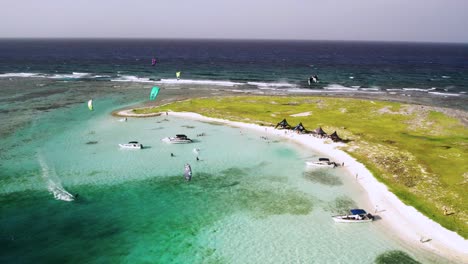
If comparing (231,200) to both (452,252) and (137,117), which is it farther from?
(137,117)

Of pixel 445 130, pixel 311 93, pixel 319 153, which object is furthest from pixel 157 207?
pixel 311 93

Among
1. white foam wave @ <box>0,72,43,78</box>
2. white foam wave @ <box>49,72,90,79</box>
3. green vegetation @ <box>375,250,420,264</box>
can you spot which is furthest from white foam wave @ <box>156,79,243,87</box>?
green vegetation @ <box>375,250,420,264</box>

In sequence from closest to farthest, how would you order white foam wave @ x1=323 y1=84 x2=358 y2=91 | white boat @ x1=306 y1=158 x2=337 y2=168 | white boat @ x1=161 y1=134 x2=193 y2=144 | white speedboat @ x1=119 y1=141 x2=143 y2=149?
white boat @ x1=306 y1=158 x2=337 y2=168
white speedboat @ x1=119 y1=141 x2=143 y2=149
white boat @ x1=161 y1=134 x2=193 y2=144
white foam wave @ x1=323 y1=84 x2=358 y2=91

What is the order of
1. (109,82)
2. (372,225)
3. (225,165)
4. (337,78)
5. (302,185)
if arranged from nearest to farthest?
(372,225)
(302,185)
(225,165)
(109,82)
(337,78)

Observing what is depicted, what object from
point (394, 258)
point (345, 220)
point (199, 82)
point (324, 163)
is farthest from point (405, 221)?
point (199, 82)

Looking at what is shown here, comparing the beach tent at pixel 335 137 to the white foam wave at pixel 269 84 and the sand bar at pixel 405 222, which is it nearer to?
the sand bar at pixel 405 222

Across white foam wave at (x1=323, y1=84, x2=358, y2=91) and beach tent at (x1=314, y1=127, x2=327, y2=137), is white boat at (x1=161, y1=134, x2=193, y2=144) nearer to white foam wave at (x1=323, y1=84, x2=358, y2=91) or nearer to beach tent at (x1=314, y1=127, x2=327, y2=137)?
beach tent at (x1=314, y1=127, x2=327, y2=137)

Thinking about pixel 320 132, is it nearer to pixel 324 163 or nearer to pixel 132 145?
pixel 324 163
